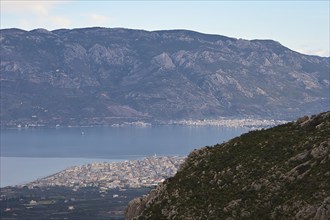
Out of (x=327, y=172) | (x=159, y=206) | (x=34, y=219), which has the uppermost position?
(x=327, y=172)

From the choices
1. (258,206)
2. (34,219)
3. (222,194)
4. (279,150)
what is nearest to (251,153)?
(279,150)

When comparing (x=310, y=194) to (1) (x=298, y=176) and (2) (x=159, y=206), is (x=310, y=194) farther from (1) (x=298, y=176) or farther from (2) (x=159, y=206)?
(2) (x=159, y=206)

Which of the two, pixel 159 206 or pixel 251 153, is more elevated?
pixel 251 153

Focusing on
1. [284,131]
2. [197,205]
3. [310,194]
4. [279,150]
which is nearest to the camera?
[310,194]

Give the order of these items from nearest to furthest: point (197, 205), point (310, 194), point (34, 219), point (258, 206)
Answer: point (310, 194) → point (258, 206) → point (197, 205) → point (34, 219)

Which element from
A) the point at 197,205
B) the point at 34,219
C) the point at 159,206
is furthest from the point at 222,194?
the point at 34,219

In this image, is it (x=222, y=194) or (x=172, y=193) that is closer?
(x=222, y=194)
